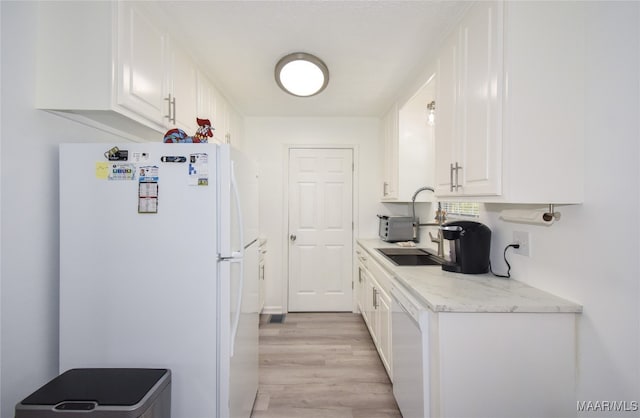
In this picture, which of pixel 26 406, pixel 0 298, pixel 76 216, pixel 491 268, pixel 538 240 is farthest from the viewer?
pixel 491 268

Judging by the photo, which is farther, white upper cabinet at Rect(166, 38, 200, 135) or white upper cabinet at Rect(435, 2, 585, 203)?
white upper cabinet at Rect(166, 38, 200, 135)

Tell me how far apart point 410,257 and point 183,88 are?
2112 mm

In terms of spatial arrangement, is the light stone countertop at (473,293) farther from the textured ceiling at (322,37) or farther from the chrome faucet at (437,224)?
the textured ceiling at (322,37)

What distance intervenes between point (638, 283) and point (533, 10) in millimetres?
1116

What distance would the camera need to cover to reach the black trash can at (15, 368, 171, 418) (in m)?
1.10

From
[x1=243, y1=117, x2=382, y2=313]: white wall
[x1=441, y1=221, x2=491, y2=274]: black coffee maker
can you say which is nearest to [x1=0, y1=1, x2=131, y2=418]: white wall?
[x1=441, y1=221, x2=491, y2=274]: black coffee maker

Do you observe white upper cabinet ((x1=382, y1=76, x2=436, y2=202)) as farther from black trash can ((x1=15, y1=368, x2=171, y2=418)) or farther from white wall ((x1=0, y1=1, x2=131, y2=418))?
white wall ((x1=0, y1=1, x2=131, y2=418))

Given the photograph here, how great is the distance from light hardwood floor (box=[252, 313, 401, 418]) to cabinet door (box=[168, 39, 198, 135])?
193cm

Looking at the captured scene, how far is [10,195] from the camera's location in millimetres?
1271

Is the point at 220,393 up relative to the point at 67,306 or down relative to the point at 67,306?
down

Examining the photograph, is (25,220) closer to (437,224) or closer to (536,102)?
(536,102)

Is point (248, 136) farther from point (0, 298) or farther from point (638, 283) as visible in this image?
point (638, 283)

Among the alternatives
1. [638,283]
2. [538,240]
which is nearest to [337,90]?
[538,240]

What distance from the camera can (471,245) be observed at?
1.87 m
